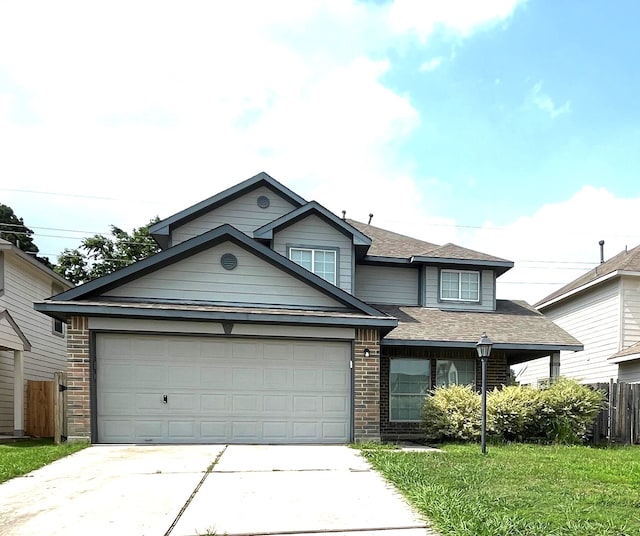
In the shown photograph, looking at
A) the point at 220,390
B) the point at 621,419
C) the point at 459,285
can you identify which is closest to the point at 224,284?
the point at 220,390

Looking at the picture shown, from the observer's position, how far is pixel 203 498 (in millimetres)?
5738

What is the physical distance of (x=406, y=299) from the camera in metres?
15.0

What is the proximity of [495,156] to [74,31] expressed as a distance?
11952 millimetres

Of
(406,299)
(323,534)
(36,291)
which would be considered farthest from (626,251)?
(36,291)

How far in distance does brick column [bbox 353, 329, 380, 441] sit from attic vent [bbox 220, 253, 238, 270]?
9.85 ft

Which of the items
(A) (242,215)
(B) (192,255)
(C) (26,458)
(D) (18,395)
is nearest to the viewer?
(C) (26,458)

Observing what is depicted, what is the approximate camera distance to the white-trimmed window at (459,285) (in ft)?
49.1

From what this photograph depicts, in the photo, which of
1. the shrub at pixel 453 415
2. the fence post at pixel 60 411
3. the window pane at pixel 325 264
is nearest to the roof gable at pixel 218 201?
the window pane at pixel 325 264

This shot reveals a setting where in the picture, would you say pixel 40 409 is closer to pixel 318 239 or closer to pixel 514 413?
pixel 318 239

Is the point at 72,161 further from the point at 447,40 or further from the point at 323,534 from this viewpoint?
the point at 323,534

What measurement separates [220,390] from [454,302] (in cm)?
757

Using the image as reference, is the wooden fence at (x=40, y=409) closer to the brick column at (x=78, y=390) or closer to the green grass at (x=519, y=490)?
the brick column at (x=78, y=390)

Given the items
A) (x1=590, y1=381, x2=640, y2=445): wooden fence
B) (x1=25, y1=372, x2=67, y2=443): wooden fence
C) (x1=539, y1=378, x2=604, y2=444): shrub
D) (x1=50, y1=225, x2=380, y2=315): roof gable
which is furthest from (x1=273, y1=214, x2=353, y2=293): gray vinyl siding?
(x1=25, y1=372, x2=67, y2=443): wooden fence

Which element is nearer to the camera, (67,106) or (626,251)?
(67,106)
